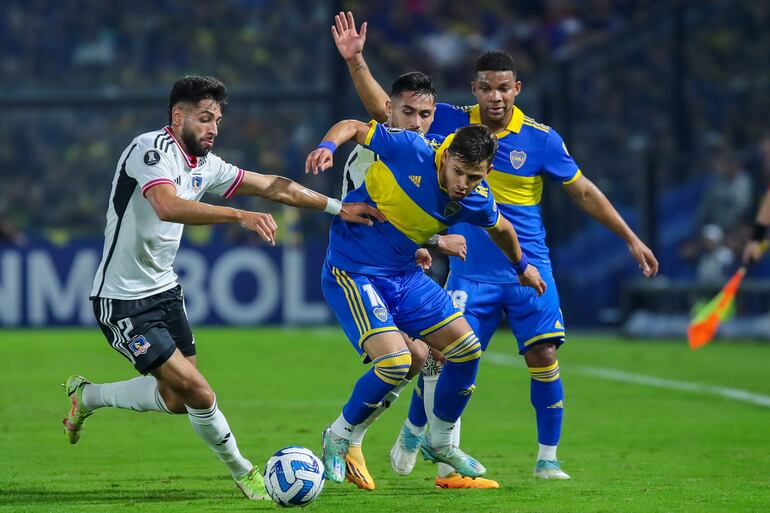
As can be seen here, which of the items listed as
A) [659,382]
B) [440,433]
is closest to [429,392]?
[440,433]

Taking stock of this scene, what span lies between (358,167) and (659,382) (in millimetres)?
6894

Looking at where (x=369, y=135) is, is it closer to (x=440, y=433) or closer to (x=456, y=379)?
(x=456, y=379)

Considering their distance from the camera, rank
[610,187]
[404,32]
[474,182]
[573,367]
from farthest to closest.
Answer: [404,32], [610,187], [573,367], [474,182]

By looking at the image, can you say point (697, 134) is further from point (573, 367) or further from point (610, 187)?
point (573, 367)

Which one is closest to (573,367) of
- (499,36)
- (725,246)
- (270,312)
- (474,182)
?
(725,246)

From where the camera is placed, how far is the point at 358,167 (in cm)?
862

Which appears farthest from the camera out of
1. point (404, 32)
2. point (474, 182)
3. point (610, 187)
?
point (404, 32)

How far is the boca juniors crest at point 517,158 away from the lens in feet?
27.7

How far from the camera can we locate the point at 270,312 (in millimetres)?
22531

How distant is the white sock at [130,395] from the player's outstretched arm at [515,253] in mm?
2147

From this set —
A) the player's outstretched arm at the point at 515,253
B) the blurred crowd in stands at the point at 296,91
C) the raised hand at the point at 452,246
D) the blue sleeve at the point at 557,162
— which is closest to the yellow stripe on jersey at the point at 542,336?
the player's outstretched arm at the point at 515,253

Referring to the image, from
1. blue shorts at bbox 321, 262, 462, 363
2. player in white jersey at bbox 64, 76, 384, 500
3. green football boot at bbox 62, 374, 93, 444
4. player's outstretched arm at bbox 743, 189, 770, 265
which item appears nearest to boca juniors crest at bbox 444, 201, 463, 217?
player in white jersey at bbox 64, 76, 384, 500

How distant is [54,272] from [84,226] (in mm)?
1196

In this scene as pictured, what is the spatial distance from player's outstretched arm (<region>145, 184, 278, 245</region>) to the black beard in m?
0.46
